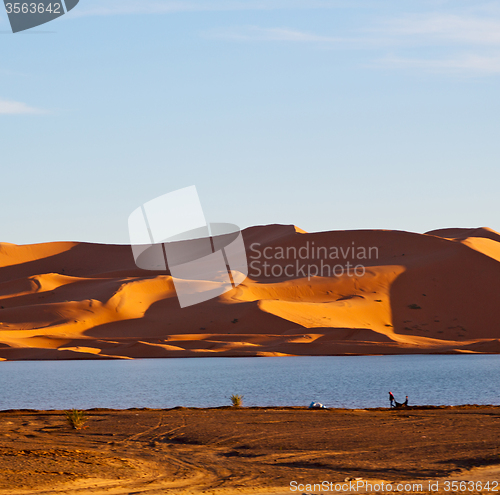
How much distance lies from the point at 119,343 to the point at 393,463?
52.4m

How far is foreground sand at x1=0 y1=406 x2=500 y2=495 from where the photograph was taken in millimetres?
11914

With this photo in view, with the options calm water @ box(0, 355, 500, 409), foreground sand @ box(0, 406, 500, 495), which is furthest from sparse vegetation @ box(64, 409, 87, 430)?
calm water @ box(0, 355, 500, 409)

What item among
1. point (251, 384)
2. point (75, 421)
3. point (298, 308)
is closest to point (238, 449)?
point (75, 421)

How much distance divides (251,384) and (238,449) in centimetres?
1771

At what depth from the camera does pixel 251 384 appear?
3294 centimetres

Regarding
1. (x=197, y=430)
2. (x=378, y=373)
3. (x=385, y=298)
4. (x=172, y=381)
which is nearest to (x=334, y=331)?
(x=385, y=298)

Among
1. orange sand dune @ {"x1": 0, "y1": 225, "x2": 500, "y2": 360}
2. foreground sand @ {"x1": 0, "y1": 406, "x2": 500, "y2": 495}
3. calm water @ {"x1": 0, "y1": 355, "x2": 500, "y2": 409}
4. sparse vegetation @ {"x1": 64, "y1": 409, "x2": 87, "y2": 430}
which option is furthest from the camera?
orange sand dune @ {"x1": 0, "y1": 225, "x2": 500, "y2": 360}

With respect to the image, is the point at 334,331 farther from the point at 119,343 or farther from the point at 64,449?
the point at 64,449

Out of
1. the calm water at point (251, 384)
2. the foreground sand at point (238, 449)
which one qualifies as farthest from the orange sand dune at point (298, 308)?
the foreground sand at point (238, 449)

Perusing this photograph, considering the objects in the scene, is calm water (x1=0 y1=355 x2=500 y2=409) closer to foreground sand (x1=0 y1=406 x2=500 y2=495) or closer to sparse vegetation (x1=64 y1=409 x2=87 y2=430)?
foreground sand (x1=0 y1=406 x2=500 y2=495)

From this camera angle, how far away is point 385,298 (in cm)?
7938

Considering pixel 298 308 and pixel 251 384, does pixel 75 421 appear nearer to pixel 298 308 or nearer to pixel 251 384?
pixel 251 384

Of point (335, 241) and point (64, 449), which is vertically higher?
point (64, 449)

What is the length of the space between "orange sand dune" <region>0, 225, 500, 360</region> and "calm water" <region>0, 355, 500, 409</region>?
13409 millimetres
